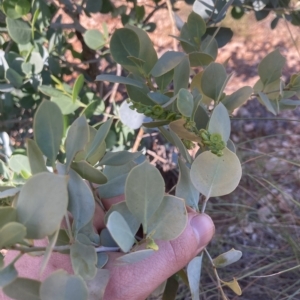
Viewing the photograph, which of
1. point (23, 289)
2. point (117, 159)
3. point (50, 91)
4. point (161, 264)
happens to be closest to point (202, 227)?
point (161, 264)

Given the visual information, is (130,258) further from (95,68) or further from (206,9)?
(95,68)

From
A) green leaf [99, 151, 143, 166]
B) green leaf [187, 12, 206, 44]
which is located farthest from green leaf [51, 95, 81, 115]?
green leaf [99, 151, 143, 166]

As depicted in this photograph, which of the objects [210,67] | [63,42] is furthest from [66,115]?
[210,67]

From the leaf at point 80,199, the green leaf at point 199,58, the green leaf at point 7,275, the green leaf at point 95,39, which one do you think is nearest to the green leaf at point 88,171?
the leaf at point 80,199

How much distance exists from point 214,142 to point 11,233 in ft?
0.74

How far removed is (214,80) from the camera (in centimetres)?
49

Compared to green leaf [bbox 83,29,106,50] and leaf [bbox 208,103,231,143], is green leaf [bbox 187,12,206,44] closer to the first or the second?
leaf [bbox 208,103,231,143]

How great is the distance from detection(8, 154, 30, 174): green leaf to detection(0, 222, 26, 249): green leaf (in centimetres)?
50

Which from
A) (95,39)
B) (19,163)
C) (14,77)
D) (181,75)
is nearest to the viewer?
(181,75)

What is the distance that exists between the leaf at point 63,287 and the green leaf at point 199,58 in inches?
13.7

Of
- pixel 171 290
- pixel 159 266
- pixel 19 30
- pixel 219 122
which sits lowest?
pixel 171 290

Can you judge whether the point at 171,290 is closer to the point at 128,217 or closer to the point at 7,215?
the point at 128,217

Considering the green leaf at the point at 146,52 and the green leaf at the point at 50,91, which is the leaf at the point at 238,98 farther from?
the green leaf at the point at 50,91

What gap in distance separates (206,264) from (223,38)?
83cm
